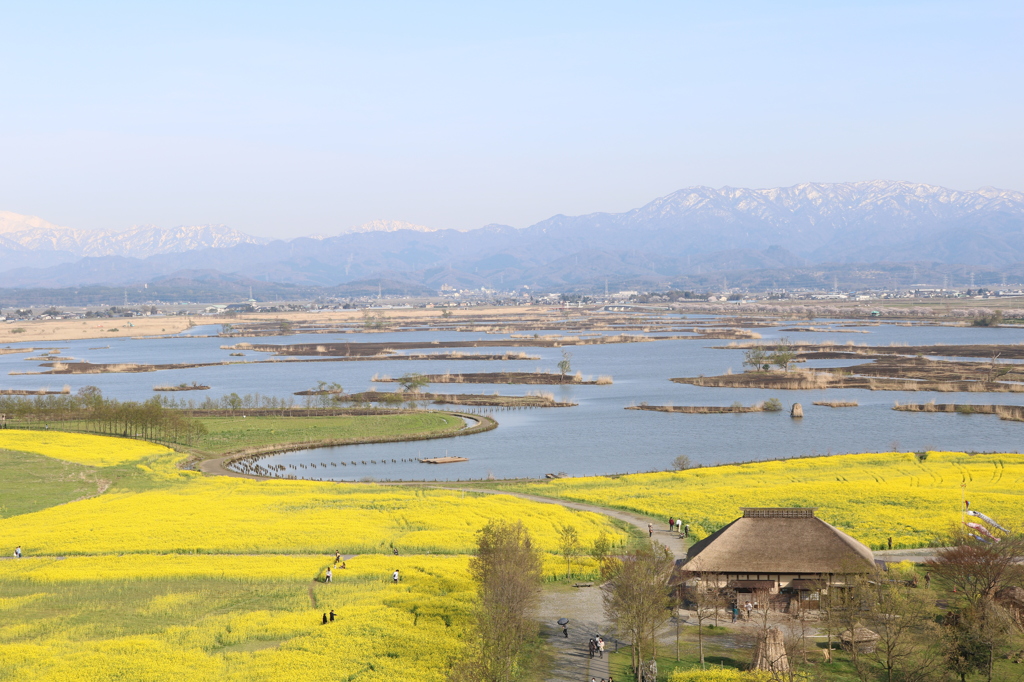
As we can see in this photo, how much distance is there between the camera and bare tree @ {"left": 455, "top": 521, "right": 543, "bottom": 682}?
25.6m

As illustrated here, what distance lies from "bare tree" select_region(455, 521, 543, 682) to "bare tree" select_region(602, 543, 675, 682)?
2736mm

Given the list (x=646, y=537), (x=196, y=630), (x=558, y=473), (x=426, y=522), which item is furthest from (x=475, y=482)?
(x=196, y=630)

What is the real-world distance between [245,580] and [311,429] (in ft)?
172

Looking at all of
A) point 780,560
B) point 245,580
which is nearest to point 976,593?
point 780,560

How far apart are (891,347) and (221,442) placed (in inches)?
4653

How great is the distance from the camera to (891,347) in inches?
6107

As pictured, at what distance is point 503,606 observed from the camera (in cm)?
2709

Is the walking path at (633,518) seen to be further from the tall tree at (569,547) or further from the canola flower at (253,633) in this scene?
the canola flower at (253,633)

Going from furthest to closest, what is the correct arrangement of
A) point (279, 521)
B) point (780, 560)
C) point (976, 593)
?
point (279, 521)
point (780, 560)
point (976, 593)

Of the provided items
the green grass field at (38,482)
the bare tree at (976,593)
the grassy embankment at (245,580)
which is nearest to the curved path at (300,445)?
the grassy embankment at (245,580)

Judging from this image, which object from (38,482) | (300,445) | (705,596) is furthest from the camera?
(300,445)

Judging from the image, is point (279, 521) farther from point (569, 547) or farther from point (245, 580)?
point (569, 547)

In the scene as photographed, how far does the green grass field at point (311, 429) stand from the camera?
81.9 metres

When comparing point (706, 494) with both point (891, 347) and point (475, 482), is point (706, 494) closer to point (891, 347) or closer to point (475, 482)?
point (475, 482)
